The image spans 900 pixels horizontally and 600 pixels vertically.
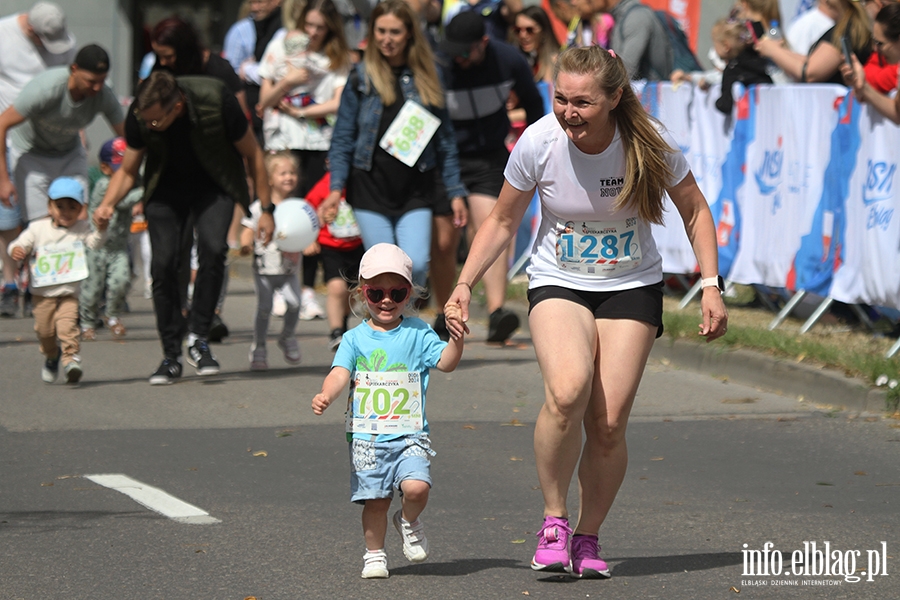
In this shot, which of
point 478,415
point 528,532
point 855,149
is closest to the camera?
point 528,532

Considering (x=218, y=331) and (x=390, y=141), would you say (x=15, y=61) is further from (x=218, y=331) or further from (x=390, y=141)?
(x=390, y=141)

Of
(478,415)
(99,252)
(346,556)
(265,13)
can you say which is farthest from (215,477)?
(265,13)

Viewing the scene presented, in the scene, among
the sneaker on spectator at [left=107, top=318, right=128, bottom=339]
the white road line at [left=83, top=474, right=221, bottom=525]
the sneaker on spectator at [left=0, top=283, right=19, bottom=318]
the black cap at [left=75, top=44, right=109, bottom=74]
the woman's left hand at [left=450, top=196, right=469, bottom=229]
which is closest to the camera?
the white road line at [left=83, top=474, right=221, bottom=525]

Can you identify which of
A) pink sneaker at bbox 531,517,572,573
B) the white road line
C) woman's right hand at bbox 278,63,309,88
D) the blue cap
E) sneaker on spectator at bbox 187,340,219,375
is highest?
woman's right hand at bbox 278,63,309,88

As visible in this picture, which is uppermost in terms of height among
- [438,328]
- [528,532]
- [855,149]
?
[855,149]

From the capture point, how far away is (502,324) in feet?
36.1

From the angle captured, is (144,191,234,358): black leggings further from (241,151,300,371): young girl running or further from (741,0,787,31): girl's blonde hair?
(741,0,787,31): girl's blonde hair

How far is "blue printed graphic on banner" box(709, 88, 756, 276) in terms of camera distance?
11453 mm

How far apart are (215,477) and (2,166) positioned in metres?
4.58

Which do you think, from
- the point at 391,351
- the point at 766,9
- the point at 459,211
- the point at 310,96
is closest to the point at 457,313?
the point at 391,351

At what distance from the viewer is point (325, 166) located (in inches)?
498

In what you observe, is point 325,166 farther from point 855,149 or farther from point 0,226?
point 855,149

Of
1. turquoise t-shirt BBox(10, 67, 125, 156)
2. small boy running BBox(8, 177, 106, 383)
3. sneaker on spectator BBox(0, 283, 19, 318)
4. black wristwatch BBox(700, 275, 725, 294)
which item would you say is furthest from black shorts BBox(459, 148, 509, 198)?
black wristwatch BBox(700, 275, 725, 294)

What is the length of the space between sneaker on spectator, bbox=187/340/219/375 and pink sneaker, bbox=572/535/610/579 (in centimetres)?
467
